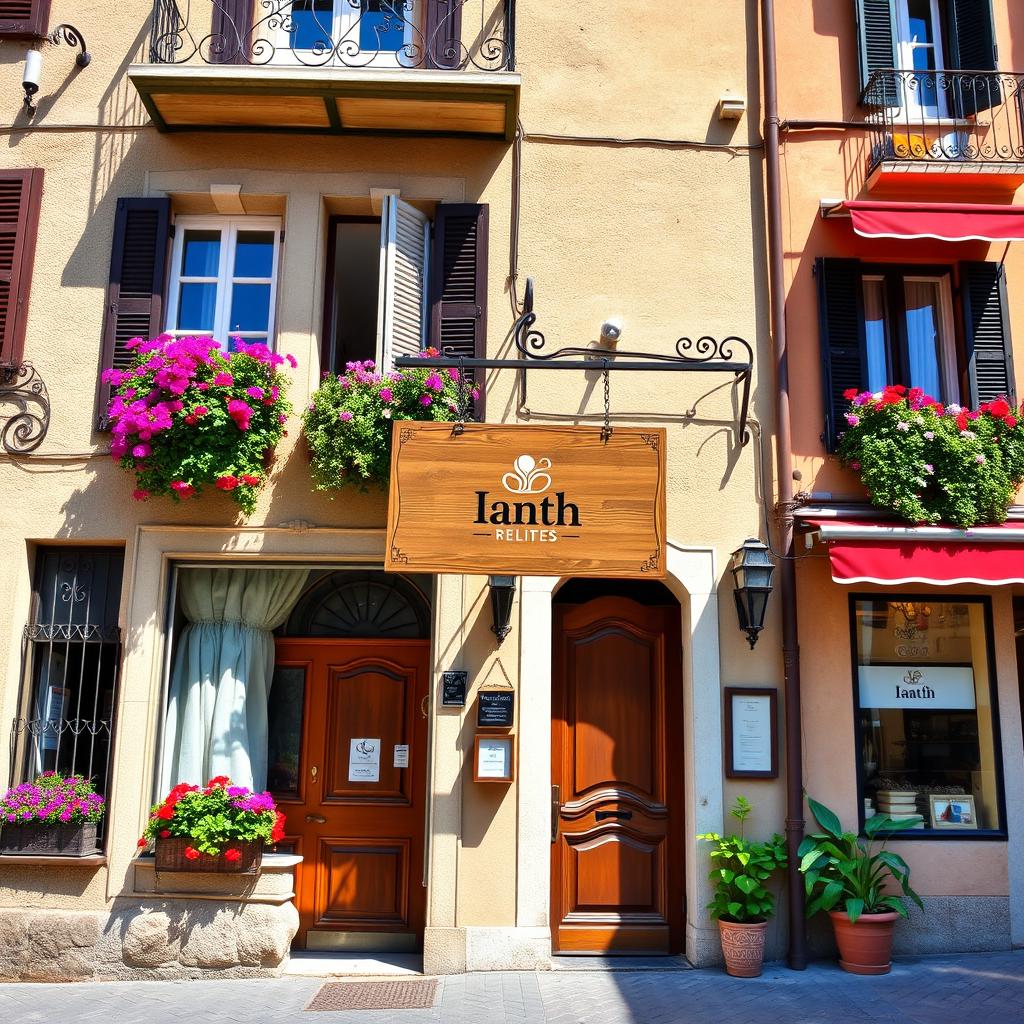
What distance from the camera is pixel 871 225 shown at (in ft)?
25.2

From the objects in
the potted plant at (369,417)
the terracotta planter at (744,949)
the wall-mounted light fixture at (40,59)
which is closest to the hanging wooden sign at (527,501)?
the potted plant at (369,417)

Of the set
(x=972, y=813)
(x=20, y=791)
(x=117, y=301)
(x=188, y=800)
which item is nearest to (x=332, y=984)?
(x=188, y=800)

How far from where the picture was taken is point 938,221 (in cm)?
771

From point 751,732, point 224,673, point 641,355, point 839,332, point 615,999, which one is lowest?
point 615,999

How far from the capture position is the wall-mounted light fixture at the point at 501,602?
721 centimetres

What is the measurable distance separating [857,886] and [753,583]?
7.34 ft

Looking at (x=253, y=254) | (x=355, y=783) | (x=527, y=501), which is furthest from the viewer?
(x=253, y=254)

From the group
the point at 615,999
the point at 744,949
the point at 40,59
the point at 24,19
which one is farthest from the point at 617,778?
the point at 24,19

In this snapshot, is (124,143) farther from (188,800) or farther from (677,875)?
(677,875)

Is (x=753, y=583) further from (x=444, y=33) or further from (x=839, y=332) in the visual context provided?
(x=444, y=33)

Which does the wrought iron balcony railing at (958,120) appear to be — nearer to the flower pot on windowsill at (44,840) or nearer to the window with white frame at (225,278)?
the window with white frame at (225,278)

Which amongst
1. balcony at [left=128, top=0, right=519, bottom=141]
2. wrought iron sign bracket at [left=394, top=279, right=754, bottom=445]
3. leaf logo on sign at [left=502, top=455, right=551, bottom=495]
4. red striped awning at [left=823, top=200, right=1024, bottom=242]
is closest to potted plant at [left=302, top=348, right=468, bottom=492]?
wrought iron sign bracket at [left=394, top=279, right=754, bottom=445]

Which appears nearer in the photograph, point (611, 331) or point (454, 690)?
point (454, 690)

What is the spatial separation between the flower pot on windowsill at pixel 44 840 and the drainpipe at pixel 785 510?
509cm
